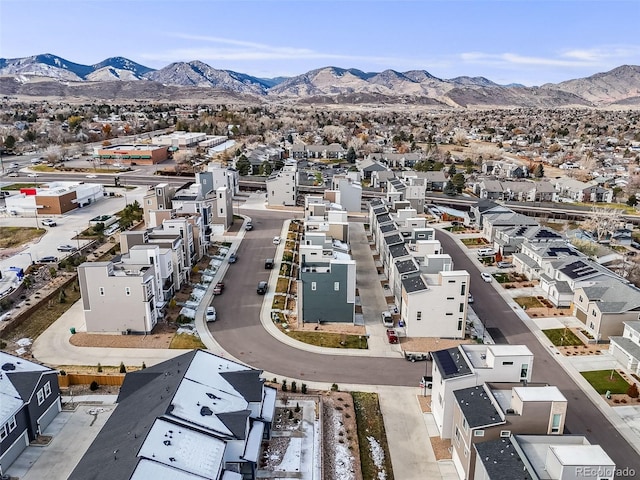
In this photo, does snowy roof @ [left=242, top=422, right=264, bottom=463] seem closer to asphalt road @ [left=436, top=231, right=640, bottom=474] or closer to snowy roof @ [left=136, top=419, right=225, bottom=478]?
snowy roof @ [left=136, top=419, right=225, bottom=478]

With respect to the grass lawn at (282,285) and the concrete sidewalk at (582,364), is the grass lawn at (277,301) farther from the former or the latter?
the concrete sidewalk at (582,364)

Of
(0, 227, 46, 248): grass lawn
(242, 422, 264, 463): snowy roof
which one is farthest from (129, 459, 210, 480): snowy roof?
(0, 227, 46, 248): grass lawn

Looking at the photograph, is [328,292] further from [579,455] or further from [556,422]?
[579,455]

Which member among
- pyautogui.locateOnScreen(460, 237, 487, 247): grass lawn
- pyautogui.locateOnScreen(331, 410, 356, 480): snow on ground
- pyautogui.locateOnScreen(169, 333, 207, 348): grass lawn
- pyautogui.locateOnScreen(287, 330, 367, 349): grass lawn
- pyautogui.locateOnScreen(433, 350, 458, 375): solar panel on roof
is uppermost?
pyautogui.locateOnScreen(433, 350, 458, 375): solar panel on roof

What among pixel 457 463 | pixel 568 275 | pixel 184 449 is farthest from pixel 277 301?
pixel 568 275

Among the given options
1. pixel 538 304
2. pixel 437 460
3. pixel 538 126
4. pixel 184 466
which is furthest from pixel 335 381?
pixel 538 126

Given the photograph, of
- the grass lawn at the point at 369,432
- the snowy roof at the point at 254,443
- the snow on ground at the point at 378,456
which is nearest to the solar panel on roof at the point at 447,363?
the grass lawn at the point at 369,432
